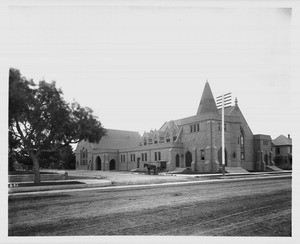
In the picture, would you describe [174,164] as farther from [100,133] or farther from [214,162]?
[100,133]

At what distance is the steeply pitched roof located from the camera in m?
63.3

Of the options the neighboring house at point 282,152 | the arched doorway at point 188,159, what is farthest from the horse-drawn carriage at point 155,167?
the neighboring house at point 282,152

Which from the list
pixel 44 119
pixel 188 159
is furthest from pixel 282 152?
pixel 44 119

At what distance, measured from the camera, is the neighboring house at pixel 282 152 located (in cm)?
5631

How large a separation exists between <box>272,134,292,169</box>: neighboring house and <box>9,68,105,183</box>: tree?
44.7 meters

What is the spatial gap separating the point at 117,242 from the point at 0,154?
6.18 m

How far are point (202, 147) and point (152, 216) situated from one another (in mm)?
32763

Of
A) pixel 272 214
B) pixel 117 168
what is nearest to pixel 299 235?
pixel 272 214

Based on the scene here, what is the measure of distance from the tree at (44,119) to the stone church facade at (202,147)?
71.0ft

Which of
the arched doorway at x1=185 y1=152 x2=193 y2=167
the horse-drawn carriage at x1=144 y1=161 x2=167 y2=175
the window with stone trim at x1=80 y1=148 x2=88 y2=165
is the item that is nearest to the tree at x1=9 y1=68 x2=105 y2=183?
the horse-drawn carriage at x1=144 y1=161 x2=167 y2=175

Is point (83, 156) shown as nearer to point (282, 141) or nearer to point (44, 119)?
point (282, 141)

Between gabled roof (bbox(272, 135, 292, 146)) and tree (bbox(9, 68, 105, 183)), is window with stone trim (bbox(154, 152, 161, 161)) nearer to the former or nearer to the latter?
tree (bbox(9, 68, 105, 183))

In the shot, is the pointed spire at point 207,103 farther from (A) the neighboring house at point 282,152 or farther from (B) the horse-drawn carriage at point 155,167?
(A) the neighboring house at point 282,152

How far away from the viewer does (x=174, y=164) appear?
45.2 meters
